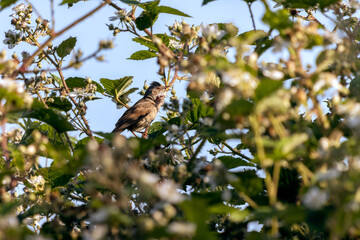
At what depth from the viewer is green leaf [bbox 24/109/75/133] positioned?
12.4 ft

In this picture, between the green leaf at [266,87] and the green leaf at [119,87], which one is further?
the green leaf at [119,87]

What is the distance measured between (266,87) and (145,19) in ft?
9.70

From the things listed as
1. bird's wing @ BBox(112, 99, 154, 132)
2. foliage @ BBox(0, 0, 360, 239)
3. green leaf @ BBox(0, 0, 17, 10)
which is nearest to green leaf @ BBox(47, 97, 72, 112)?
foliage @ BBox(0, 0, 360, 239)

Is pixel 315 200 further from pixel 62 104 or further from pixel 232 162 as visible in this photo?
pixel 62 104

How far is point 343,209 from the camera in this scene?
1.70 m

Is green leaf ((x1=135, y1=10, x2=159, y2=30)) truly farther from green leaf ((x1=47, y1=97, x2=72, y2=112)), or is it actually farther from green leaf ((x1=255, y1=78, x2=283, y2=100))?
green leaf ((x1=255, y1=78, x2=283, y2=100))

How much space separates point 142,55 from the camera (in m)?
5.55

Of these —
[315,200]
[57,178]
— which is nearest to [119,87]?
[57,178]

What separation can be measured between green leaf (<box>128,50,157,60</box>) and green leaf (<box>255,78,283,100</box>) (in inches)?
140

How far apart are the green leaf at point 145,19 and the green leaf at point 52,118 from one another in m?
1.38

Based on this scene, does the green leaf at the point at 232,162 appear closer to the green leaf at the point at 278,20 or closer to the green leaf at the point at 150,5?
the green leaf at the point at 150,5

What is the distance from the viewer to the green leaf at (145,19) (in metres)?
4.70

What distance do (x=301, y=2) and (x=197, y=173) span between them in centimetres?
149

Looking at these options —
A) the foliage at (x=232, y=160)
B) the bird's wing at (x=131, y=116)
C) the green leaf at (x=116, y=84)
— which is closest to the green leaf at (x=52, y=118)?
the foliage at (x=232, y=160)
